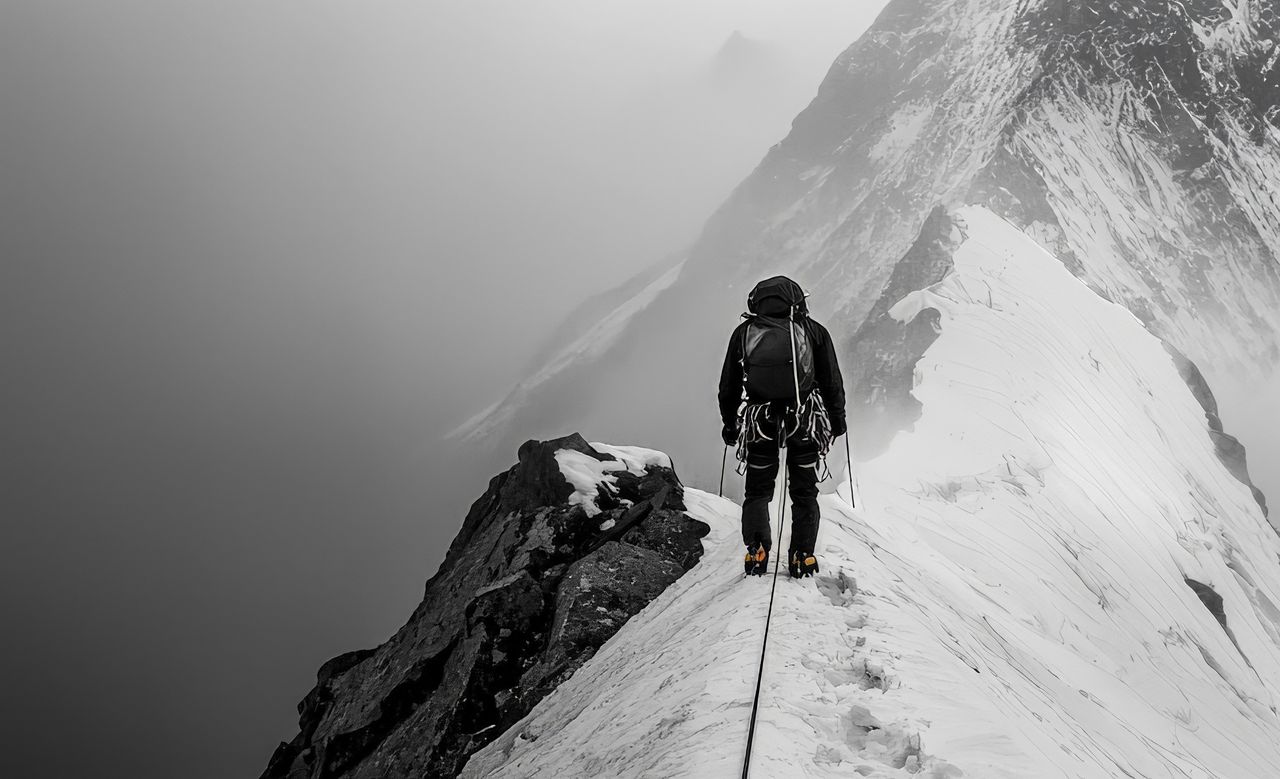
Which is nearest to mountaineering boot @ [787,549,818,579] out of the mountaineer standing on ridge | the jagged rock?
the mountaineer standing on ridge

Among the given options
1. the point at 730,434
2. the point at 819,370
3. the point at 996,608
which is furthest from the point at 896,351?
the point at 730,434

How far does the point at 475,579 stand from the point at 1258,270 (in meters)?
69.5

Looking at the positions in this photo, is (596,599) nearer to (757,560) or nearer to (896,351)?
(757,560)

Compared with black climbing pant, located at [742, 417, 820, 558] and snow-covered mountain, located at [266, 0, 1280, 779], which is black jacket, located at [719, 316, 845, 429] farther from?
snow-covered mountain, located at [266, 0, 1280, 779]

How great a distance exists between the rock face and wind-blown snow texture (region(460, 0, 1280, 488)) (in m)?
9.43

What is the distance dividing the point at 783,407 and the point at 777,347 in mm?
536

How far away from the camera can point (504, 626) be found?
1013 centimetres

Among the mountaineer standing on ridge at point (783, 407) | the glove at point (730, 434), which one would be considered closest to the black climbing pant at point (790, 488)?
the mountaineer standing on ridge at point (783, 407)

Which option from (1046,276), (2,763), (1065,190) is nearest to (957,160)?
(1065,190)

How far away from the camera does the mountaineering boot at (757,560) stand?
7152 mm

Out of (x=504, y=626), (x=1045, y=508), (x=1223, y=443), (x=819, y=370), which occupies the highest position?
(x=1223, y=443)

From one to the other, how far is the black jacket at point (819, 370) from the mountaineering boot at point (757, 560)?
113 centimetres

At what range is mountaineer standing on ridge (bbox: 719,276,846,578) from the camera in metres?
6.96

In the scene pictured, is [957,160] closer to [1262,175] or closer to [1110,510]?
[1262,175]
